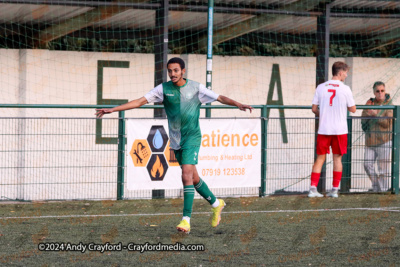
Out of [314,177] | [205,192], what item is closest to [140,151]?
[314,177]

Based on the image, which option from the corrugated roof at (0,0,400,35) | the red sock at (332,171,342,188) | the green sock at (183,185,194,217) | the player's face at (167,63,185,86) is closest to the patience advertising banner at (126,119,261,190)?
the red sock at (332,171,342,188)

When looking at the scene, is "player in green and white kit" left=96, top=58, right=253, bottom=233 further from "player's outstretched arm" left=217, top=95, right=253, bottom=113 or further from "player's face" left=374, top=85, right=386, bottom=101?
"player's face" left=374, top=85, right=386, bottom=101

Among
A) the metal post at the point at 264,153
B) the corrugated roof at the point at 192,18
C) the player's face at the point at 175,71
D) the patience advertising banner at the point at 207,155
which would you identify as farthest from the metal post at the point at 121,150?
the player's face at the point at 175,71

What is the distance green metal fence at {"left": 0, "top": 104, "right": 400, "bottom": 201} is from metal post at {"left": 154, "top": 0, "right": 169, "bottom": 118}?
129 centimetres

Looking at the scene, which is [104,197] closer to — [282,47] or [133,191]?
[133,191]

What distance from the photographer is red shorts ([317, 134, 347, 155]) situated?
10.6 metres

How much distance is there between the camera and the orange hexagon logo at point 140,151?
10.4 m

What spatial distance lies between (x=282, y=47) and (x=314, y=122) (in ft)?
16.5

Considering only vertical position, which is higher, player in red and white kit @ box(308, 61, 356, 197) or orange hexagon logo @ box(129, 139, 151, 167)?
player in red and white kit @ box(308, 61, 356, 197)

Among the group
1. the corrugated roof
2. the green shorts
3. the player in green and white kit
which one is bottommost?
the green shorts

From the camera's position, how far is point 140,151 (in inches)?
412

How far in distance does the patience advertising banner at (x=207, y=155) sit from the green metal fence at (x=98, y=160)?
0.23 meters

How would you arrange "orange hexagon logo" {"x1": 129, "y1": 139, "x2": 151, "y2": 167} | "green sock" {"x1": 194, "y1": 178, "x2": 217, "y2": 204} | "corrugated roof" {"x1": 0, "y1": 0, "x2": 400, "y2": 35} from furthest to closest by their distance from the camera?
"corrugated roof" {"x1": 0, "y1": 0, "x2": 400, "y2": 35} → "orange hexagon logo" {"x1": 129, "y1": 139, "x2": 151, "y2": 167} → "green sock" {"x1": 194, "y1": 178, "x2": 217, "y2": 204}

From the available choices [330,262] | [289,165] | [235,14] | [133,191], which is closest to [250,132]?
[289,165]
